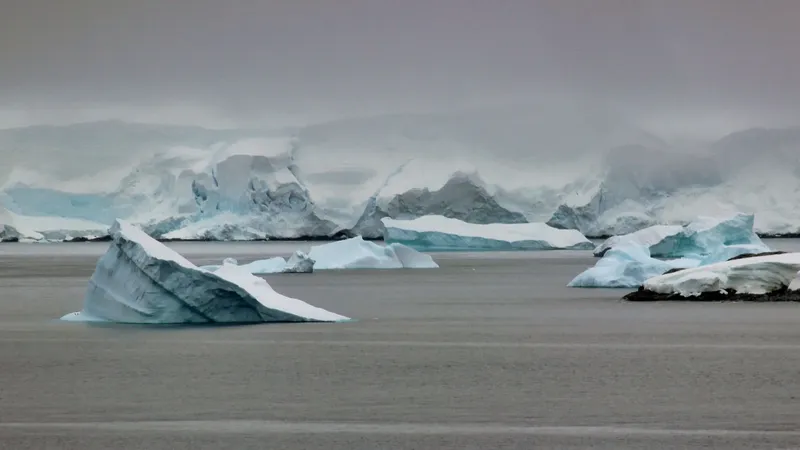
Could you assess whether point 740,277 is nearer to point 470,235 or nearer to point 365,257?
point 365,257

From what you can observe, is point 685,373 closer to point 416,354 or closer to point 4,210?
point 416,354

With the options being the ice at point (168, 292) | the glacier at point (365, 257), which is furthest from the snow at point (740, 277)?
the glacier at point (365, 257)

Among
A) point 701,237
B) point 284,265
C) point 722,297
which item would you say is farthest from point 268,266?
point 722,297

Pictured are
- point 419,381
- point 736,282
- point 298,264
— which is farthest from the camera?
point 298,264

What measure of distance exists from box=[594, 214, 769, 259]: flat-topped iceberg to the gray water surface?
66.5 feet

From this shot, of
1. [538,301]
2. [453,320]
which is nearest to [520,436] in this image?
[453,320]

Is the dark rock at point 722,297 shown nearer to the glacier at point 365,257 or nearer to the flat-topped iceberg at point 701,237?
the flat-topped iceberg at point 701,237

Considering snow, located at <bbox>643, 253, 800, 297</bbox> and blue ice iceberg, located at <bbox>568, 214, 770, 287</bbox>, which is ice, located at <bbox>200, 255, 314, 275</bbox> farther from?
snow, located at <bbox>643, 253, 800, 297</bbox>

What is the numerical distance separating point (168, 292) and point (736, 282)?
1053 centimetres

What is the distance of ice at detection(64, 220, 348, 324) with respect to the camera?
16.6m

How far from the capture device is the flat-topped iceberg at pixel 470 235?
6094 cm

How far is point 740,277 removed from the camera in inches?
891

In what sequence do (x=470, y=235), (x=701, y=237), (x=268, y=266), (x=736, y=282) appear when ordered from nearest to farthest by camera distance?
(x=736, y=282), (x=268, y=266), (x=701, y=237), (x=470, y=235)

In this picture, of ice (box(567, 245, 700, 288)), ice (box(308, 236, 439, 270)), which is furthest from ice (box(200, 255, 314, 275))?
ice (box(567, 245, 700, 288))
